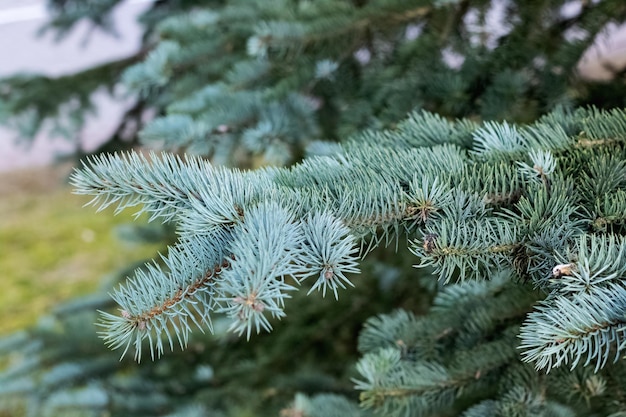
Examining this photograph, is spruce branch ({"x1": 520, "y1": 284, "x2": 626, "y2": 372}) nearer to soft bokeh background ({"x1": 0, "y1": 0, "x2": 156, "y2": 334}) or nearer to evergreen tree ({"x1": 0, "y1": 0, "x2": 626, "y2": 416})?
evergreen tree ({"x1": 0, "y1": 0, "x2": 626, "y2": 416})

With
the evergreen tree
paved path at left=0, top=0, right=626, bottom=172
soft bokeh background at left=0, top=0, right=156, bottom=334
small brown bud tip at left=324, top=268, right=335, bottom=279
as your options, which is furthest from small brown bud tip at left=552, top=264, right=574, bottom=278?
paved path at left=0, top=0, right=626, bottom=172

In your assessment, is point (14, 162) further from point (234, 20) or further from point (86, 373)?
point (234, 20)

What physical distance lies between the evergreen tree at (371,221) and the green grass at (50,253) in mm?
1298

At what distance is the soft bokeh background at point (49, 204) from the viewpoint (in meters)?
2.80

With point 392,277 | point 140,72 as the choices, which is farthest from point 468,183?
point 392,277

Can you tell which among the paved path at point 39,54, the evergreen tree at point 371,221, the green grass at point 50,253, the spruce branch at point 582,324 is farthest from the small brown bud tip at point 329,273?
the paved path at point 39,54

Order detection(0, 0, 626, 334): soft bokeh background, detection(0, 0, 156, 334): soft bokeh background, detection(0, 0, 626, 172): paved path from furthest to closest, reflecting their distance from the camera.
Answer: detection(0, 0, 626, 172): paved path < detection(0, 0, 156, 334): soft bokeh background < detection(0, 0, 626, 334): soft bokeh background

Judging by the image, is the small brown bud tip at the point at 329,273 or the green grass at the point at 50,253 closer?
the small brown bud tip at the point at 329,273

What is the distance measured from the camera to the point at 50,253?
349 cm

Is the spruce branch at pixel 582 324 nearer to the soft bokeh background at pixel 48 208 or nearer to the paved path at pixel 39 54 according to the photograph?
the soft bokeh background at pixel 48 208

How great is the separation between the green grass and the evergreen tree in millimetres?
1298

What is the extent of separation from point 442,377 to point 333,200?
1.32ft

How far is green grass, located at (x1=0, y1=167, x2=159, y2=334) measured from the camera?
10.0 feet

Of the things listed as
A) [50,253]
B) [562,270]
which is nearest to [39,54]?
[50,253]
